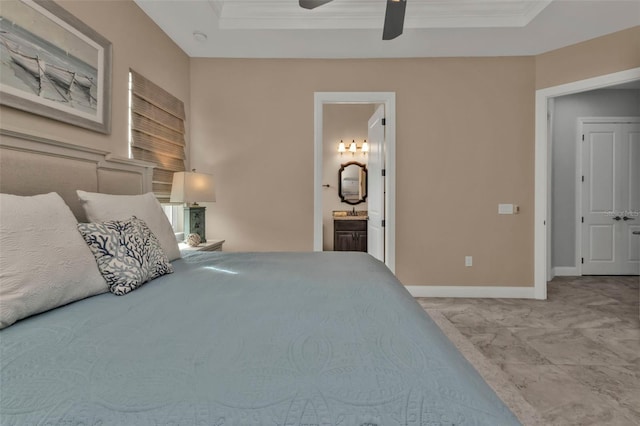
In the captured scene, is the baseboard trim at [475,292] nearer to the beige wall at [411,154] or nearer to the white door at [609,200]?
the beige wall at [411,154]

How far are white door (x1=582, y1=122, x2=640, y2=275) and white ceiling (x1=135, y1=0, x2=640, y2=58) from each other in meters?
2.36

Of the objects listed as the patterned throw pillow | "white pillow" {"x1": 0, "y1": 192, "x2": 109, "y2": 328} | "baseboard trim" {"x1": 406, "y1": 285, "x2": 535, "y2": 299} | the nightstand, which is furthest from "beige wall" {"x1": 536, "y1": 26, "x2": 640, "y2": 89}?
"white pillow" {"x1": 0, "y1": 192, "x2": 109, "y2": 328}

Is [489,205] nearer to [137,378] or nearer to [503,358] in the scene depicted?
[503,358]

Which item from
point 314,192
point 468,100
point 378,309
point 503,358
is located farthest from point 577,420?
point 468,100

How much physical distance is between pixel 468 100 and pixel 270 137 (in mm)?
2267

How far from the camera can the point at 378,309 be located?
1086mm

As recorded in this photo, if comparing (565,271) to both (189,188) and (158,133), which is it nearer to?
(189,188)

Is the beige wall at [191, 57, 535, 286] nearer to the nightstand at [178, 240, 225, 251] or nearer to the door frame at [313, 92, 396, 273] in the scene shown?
the door frame at [313, 92, 396, 273]

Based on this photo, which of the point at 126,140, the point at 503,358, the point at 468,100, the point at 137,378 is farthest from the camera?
the point at 468,100

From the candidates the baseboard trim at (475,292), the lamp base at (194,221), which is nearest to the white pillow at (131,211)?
the lamp base at (194,221)

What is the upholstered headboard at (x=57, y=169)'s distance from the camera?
1461mm

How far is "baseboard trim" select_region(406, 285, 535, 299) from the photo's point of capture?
142 inches

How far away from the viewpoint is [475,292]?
3627mm

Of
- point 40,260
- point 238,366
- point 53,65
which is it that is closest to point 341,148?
point 53,65
